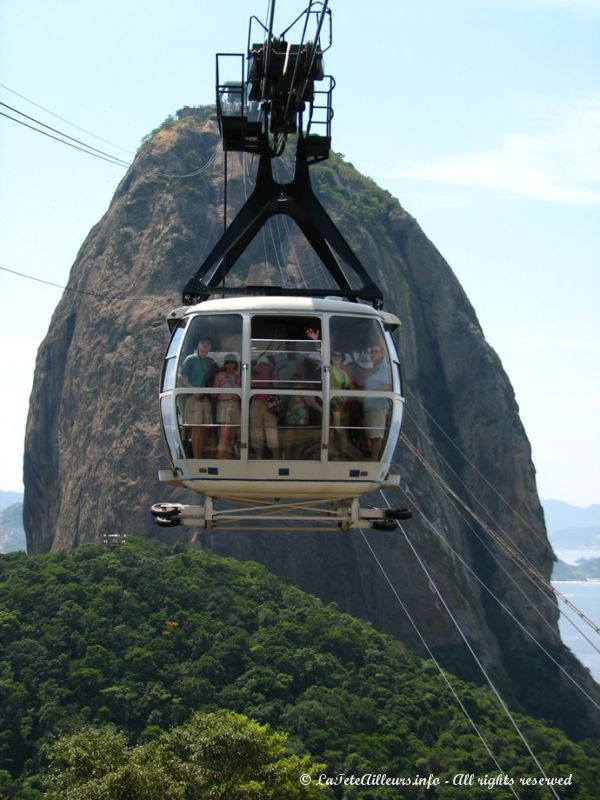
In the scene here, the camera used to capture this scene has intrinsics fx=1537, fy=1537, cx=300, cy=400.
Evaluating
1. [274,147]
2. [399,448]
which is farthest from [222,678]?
[274,147]

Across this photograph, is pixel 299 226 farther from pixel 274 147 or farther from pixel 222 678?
pixel 222 678

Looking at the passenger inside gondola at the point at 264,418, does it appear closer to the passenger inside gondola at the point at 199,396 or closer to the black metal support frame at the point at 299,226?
the passenger inside gondola at the point at 199,396

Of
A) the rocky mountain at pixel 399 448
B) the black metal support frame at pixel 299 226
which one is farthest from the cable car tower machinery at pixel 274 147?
the rocky mountain at pixel 399 448

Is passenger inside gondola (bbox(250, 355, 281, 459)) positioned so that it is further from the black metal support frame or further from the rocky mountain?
the rocky mountain

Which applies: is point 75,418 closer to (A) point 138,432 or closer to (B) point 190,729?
(A) point 138,432

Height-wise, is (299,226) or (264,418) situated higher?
(299,226)
